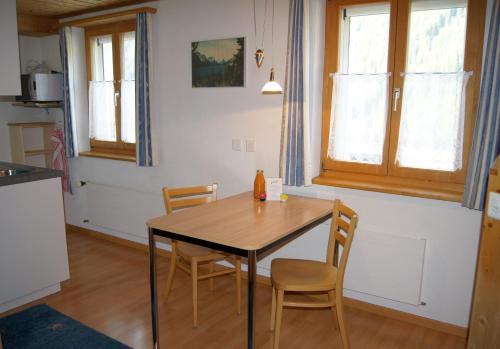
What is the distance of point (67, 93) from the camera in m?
4.46

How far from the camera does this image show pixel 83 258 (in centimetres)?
400

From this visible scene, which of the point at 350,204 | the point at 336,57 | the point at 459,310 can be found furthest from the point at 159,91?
the point at 459,310

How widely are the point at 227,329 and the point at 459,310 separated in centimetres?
152

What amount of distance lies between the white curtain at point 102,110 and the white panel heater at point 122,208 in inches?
23.3

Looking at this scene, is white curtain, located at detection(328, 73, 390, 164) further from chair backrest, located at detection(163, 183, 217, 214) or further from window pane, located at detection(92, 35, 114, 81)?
window pane, located at detection(92, 35, 114, 81)

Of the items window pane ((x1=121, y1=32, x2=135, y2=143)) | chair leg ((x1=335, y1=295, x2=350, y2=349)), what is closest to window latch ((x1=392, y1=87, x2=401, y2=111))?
chair leg ((x1=335, y1=295, x2=350, y2=349))

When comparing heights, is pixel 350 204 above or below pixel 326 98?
below

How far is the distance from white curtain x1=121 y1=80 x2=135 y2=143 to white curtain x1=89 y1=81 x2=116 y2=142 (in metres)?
0.19

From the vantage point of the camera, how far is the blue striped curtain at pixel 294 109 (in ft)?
9.36

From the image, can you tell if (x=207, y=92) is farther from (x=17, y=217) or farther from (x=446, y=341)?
(x=446, y=341)

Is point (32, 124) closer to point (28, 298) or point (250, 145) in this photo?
point (28, 298)

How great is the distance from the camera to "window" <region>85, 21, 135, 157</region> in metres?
4.22

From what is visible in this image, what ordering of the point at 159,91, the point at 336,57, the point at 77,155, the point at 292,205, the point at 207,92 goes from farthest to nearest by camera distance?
the point at 77,155, the point at 159,91, the point at 207,92, the point at 336,57, the point at 292,205

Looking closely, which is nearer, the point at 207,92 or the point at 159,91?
the point at 207,92
